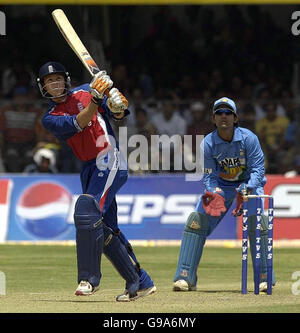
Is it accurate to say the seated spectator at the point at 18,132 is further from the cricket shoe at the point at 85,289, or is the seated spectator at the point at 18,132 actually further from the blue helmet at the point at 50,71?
the cricket shoe at the point at 85,289

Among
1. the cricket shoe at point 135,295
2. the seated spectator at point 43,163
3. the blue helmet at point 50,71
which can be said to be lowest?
the cricket shoe at point 135,295

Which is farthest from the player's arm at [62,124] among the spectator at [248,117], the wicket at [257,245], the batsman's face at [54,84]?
the spectator at [248,117]

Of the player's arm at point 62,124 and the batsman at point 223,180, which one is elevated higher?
the player's arm at point 62,124

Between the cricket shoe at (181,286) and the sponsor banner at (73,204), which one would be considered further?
the sponsor banner at (73,204)

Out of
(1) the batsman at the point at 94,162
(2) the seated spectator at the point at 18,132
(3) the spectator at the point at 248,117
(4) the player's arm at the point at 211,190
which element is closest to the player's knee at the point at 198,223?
(4) the player's arm at the point at 211,190

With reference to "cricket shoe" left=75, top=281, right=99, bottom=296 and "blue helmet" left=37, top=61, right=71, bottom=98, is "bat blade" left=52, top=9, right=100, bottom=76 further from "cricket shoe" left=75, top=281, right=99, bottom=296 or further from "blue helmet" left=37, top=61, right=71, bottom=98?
"cricket shoe" left=75, top=281, right=99, bottom=296

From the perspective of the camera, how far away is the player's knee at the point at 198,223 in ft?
33.6

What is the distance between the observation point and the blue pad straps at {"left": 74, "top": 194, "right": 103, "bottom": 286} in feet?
28.5

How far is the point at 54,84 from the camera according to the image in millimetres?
8984

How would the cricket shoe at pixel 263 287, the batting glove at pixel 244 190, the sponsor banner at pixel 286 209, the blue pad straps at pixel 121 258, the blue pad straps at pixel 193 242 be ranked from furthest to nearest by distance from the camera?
the sponsor banner at pixel 286 209 < the blue pad straps at pixel 193 242 < the cricket shoe at pixel 263 287 < the batting glove at pixel 244 190 < the blue pad straps at pixel 121 258

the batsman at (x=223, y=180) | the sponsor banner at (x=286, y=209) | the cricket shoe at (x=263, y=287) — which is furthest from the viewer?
the sponsor banner at (x=286, y=209)

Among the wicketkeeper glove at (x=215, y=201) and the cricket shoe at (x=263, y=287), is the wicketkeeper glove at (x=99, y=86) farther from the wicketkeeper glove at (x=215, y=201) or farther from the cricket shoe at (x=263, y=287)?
the cricket shoe at (x=263, y=287)

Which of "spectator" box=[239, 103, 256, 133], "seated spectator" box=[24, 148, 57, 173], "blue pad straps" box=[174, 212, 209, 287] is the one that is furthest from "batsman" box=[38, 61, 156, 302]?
"spectator" box=[239, 103, 256, 133]

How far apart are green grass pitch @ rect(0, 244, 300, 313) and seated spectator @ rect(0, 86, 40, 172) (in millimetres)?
2128
